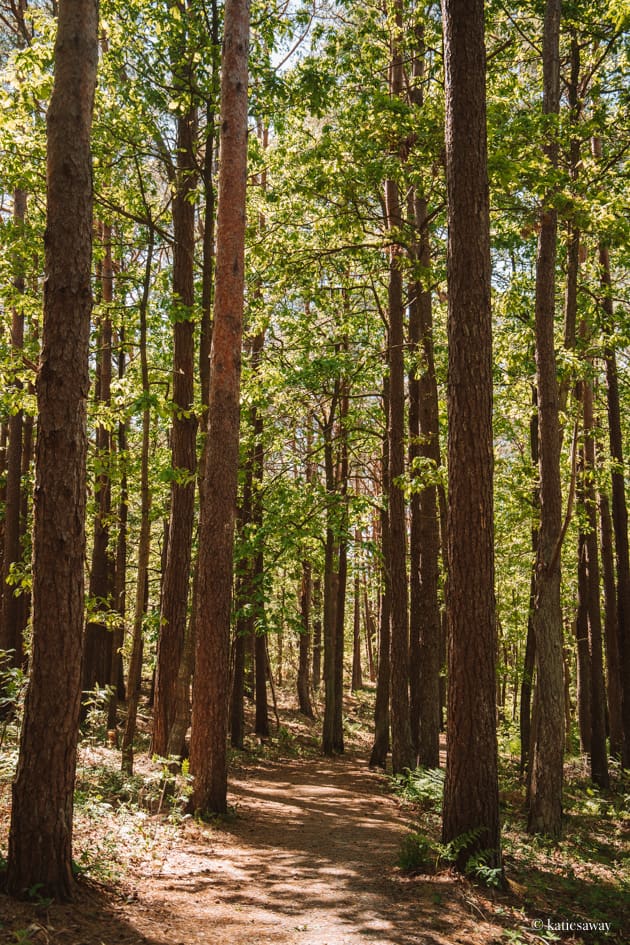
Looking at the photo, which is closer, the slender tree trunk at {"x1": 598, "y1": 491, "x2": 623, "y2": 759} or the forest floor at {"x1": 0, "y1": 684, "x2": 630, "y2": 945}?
the forest floor at {"x1": 0, "y1": 684, "x2": 630, "y2": 945}

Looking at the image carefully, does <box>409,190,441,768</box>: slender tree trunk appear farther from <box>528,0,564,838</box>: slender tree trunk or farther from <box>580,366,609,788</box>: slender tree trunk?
<box>580,366,609,788</box>: slender tree trunk

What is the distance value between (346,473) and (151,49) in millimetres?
12007

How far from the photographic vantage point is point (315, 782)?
14.6m

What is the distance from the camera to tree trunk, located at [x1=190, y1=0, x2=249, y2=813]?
854 centimetres

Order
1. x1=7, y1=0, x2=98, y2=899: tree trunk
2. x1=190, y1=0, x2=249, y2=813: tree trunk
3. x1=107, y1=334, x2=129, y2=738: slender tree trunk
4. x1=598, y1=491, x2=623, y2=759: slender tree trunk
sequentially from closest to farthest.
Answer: x1=7, y1=0, x2=98, y2=899: tree trunk → x1=190, y1=0, x2=249, y2=813: tree trunk → x1=107, y1=334, x2=129, y2=738: slender tree trunk → x1=598, y1=491, x2=623, y2=759: slender tree trunk

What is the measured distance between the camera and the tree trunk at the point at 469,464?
19.9 ft

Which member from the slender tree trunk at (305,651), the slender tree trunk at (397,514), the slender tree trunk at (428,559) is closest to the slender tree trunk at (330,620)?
the slender tree trunk at (397,514)

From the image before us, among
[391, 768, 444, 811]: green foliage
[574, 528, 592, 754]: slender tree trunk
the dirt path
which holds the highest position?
[574, 528, 592, 754]: slender tree trunk

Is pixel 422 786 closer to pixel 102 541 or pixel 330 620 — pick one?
pixel 330 620

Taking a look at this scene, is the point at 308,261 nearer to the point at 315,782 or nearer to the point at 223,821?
the point at 223,821

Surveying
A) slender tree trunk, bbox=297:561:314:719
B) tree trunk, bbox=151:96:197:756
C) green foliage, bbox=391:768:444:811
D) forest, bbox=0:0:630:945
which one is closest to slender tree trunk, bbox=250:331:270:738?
forest, bbox=0:0:630:945

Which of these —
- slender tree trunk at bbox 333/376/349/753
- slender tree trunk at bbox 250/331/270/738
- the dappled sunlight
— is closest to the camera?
the dappled sunlight

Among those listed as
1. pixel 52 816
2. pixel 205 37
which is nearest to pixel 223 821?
pixel 52 816

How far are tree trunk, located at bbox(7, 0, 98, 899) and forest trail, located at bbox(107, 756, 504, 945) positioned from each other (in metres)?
1.03
